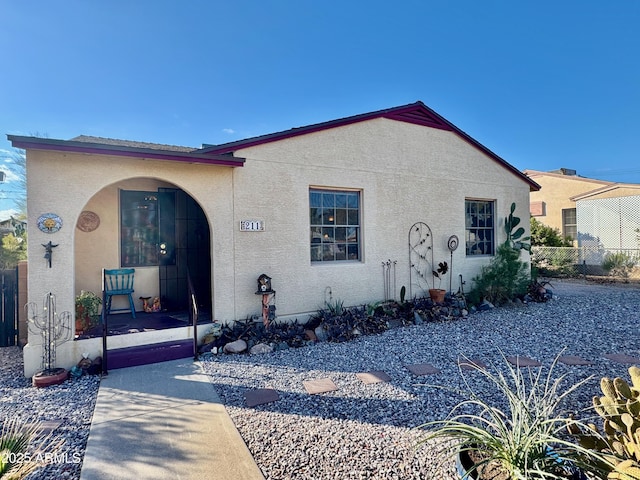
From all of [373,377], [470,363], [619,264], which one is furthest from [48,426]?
[619,264]

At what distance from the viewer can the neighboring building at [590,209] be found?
14945mm

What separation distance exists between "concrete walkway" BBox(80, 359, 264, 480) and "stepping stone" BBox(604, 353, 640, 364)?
5.40 meters

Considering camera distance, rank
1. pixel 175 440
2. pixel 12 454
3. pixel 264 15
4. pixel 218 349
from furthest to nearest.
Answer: pixel 264 15, pixel 218 349, pixel 175 440, pixel 12 454

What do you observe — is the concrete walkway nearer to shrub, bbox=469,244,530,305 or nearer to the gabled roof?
the gabled roof

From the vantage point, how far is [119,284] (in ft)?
22.5

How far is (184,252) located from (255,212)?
1982 mm

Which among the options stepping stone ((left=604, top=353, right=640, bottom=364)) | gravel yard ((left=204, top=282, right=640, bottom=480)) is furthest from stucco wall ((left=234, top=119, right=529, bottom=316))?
stepping stone ((left=604, top=353, right=640, bottom=364))

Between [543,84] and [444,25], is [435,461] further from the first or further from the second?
[543,84]

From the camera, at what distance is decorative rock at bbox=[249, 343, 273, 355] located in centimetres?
543

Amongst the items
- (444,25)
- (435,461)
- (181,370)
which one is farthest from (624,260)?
(181,370)

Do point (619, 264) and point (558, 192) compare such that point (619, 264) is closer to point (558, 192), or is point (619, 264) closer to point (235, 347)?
point (558, 192)

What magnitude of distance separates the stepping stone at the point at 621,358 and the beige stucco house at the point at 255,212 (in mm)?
3748

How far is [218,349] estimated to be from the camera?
18.0 feet

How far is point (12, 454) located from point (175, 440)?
1446 millimetres
